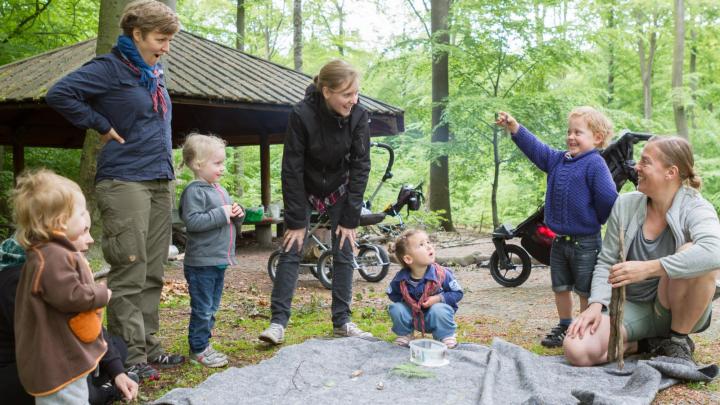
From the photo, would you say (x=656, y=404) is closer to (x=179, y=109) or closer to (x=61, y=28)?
(x=179, y=109)

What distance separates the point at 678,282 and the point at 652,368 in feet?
1.69

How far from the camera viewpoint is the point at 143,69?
3127 millimetres

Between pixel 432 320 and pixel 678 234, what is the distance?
1463 mm

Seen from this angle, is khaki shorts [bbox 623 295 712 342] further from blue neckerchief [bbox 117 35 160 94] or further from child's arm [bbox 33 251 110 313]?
blue neckerchief [bbox 117 35 160 94]

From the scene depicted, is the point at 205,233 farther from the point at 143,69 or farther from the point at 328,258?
the point at 328,258

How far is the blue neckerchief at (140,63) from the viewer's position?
10.1ft

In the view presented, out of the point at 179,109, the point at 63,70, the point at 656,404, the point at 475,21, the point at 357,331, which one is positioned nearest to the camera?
the point at 656,404

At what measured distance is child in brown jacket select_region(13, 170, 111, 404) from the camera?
208 centimetres

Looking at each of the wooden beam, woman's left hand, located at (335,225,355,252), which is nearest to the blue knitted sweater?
woman's left hand, located at (335,225,355,252)

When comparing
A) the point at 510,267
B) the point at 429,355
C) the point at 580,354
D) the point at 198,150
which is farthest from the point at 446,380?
the point at 510,267

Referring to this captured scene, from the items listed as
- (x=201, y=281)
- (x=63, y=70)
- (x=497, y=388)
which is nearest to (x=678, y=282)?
(x=497, y=388)

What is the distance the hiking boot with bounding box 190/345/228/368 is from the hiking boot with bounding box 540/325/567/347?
2.06 meters

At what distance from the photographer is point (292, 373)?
10.2ft

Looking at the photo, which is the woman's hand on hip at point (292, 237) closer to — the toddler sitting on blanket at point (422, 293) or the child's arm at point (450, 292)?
the toddler sitting on blanket at point (422, 293)
